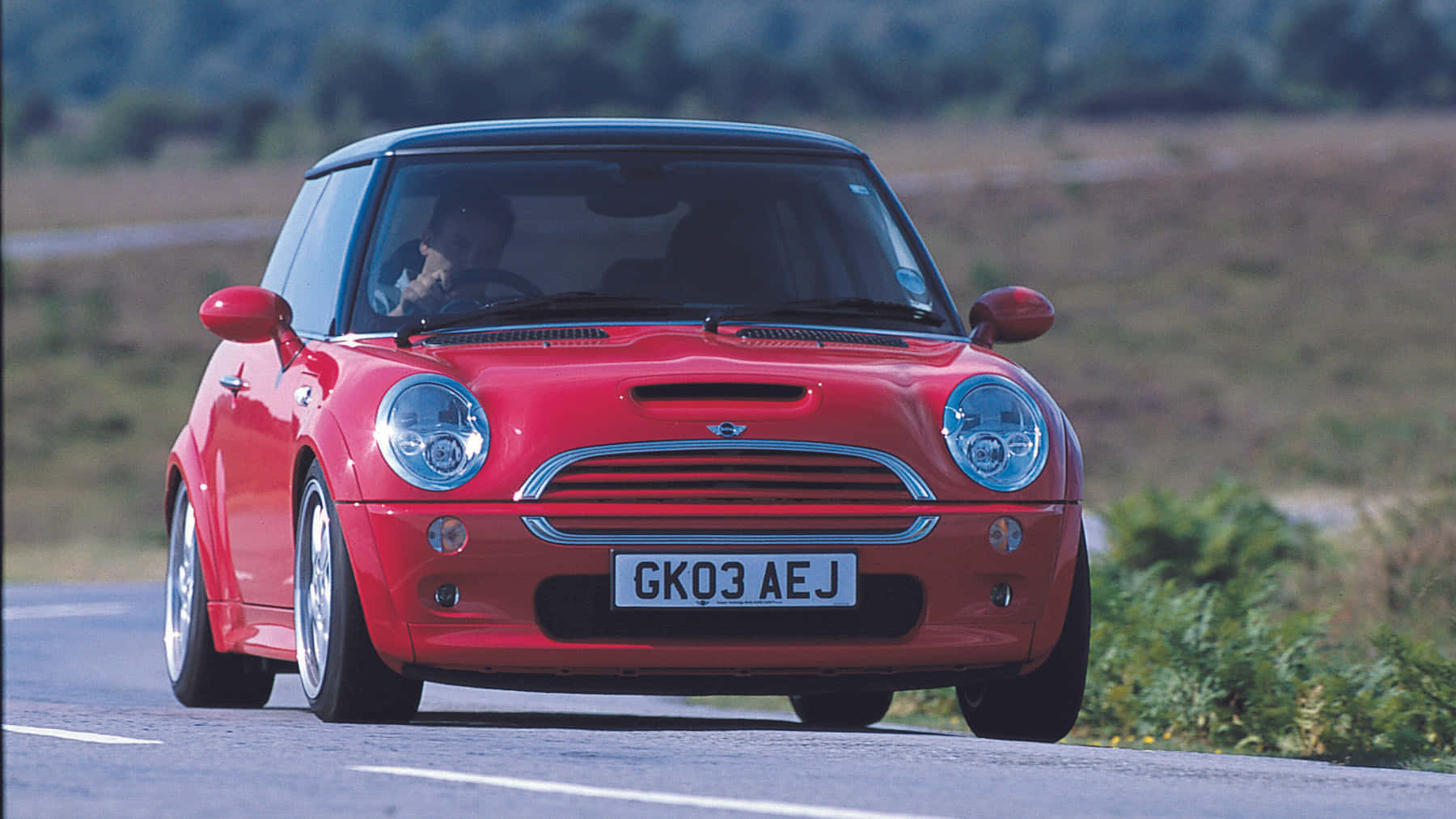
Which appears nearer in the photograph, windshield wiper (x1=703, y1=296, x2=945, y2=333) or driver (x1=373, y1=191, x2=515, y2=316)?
windshield wiper (x1=703, y1=296, x2=945, y2=333)

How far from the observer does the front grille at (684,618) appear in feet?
21.9

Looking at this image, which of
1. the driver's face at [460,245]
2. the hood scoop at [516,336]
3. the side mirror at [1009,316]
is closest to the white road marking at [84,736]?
the hood scoop at [516,336]

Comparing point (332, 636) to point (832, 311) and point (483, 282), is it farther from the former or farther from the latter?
point (832, 311)

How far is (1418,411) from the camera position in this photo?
3972 cm

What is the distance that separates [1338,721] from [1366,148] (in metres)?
63.2

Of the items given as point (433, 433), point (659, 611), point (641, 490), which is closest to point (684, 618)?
point (659, 611)

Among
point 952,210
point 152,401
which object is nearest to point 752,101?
point 952,210

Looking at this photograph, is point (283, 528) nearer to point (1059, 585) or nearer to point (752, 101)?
point (1059, 585)

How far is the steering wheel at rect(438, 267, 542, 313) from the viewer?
7.54 meters

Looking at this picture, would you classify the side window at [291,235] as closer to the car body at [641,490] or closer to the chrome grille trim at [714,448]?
the car body at [641,490]

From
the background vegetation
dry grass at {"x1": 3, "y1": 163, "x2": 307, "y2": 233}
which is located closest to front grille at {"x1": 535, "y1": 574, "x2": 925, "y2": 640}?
the background vegetation

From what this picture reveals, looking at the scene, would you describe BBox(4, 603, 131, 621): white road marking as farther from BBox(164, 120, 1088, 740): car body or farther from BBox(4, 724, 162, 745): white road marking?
BBox(4, 724, 162, 745): white road marking

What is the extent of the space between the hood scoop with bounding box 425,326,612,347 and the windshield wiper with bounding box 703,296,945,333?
0.33 m

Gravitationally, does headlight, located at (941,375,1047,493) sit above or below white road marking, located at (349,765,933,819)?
above
